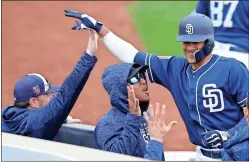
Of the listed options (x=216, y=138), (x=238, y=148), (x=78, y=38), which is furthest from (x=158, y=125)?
(x=78, y=38)

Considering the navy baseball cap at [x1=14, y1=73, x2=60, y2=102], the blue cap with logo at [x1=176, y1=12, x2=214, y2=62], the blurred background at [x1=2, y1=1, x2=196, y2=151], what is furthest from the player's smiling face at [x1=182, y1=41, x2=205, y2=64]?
the blurred background at [x1=2, y1=1, x2=196, y2=151]

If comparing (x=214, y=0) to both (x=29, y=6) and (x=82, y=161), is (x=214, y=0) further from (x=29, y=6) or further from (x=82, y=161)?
(x=29, y=6)

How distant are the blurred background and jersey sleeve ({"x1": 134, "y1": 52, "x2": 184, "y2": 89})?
3.63 metres

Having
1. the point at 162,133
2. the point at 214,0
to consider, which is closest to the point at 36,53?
the point at 214,0

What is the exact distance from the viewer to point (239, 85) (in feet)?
14.8

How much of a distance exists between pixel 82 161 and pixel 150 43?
28.1ft

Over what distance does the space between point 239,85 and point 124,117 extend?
2.17 ft

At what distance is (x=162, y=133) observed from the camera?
13.0 ft

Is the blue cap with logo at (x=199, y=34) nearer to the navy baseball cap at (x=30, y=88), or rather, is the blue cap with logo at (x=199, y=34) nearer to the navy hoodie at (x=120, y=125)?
the navy hoodie at (x=120, y=125)

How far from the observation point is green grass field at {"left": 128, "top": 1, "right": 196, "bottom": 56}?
11.5 metres

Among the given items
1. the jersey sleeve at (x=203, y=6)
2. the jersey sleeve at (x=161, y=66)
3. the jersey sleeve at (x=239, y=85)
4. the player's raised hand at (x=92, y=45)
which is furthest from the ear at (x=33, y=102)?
the jersey sleeve at (x=203, y=6)

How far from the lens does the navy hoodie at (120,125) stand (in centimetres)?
422

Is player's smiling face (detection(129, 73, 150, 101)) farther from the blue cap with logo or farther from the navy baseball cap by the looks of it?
the navy baseball cap

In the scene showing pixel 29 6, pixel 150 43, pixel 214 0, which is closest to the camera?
pixel 214 0
